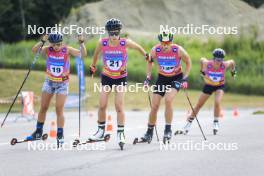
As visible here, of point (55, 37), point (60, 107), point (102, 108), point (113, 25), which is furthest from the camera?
point (102, 108)

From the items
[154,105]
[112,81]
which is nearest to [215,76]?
[154,105]

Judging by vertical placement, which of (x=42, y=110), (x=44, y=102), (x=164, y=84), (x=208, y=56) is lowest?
(x=42, y=110)

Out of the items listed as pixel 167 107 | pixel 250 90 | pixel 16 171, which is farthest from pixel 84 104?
pixel 16 171

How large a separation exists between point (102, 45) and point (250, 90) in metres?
29.9

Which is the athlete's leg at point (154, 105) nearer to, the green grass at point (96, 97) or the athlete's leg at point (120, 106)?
the athlete's leg at point (120, 106)

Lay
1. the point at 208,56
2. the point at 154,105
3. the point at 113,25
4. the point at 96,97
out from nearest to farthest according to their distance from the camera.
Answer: the point at 113,25 < the point at 154,105 < the point at 96,97 < the point at 208,56

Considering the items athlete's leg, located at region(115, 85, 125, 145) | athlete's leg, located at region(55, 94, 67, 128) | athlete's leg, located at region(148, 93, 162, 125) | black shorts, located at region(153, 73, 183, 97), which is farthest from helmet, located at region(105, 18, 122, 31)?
athlete's leg, located at region(148, 93, 162, 125)

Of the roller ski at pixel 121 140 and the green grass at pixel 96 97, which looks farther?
the green grass at pixel 96 97

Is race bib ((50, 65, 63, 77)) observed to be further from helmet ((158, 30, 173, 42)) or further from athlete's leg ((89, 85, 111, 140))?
helmet ((158, 30, 173, 42))

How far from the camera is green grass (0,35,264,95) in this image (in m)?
44.6

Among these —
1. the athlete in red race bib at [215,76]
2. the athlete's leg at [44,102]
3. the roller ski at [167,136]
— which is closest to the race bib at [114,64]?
the athlete's leg at [44,102]

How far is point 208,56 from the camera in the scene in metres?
49.2

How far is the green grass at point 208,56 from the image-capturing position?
44562 mm

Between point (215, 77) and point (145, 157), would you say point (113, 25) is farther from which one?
point (215, 77)
